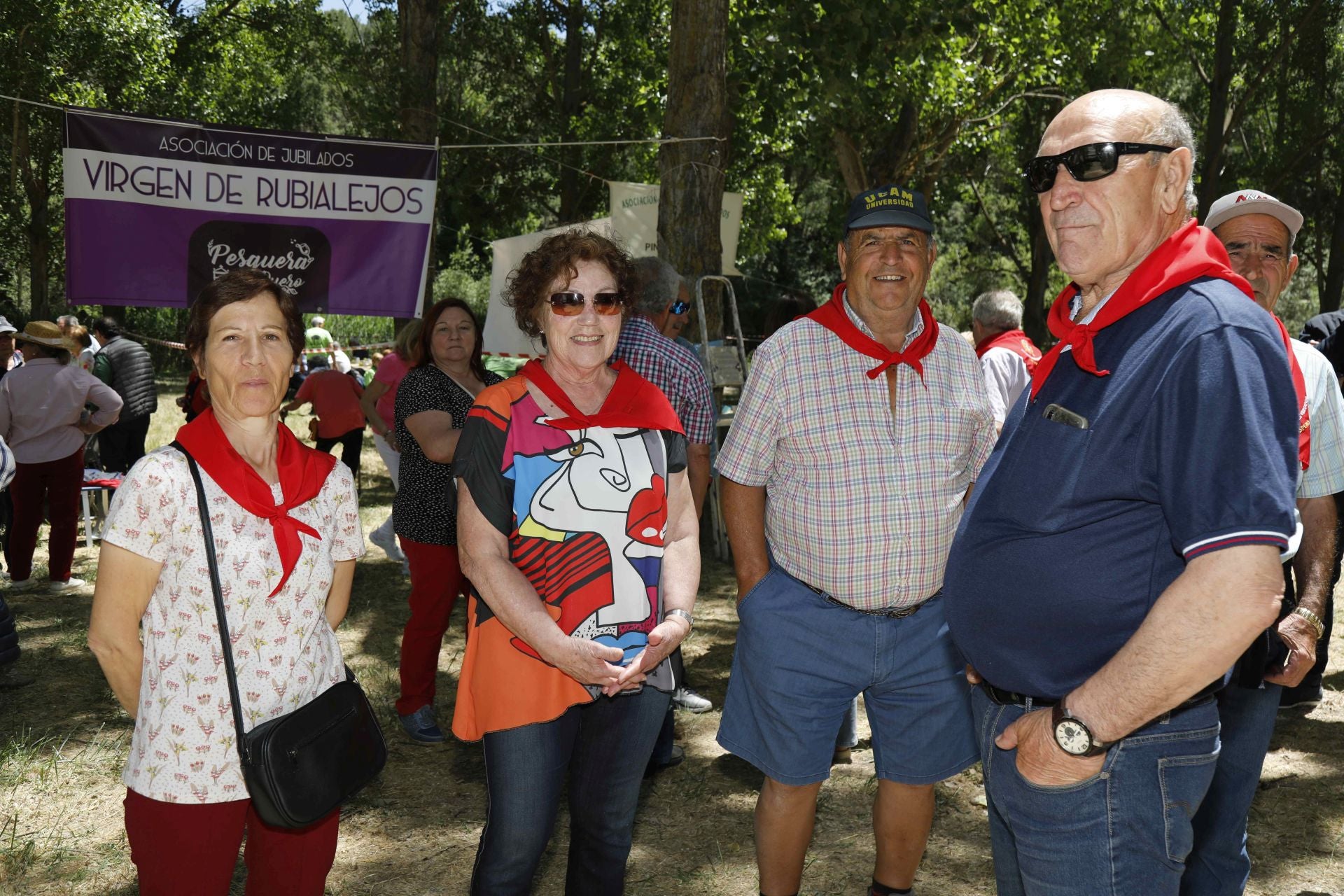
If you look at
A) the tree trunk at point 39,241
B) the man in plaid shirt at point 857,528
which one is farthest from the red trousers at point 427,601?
the tree trunk at point 39,241

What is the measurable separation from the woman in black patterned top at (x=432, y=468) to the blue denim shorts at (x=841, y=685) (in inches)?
77.3

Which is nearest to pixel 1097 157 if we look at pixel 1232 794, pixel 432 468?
pixel 1232 794

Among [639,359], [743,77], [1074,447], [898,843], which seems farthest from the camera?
[743,77]

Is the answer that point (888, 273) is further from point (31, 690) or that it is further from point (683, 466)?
point (31, 690)

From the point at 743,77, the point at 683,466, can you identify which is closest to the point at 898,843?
the point at 683,466

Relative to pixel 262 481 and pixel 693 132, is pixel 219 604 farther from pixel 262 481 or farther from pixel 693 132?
pixel 693 132

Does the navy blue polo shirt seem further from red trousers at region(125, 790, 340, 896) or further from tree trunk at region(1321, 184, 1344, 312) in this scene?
tree trunk at region(1321, 184, 1344, 312)

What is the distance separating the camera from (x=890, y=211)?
3258mm

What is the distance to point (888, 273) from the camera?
127 inches

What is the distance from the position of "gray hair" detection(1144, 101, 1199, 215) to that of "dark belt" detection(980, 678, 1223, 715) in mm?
859

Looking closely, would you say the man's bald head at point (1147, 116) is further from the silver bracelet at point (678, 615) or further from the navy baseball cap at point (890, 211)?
the silver bracelet at point (678, 615)

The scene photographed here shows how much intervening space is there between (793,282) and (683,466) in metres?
32.4

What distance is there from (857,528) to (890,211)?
94cm

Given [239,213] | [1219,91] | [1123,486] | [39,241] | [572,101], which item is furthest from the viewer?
[39,241]
